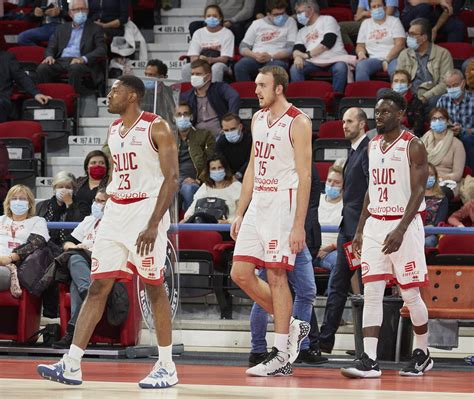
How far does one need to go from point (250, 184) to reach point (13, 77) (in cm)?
641

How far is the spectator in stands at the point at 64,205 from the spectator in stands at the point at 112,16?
3.99 meters

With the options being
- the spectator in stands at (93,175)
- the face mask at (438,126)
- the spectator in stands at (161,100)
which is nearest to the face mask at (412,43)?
the face mask at (438,126)

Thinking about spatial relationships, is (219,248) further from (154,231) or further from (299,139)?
(154,231)

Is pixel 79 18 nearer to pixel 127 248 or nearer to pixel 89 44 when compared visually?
pixel 89 44

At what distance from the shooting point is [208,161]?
Result: 1149 centimetres

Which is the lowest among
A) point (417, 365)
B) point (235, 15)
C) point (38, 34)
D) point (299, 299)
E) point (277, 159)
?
point (417, 365)

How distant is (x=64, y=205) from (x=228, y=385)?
4486 millimetres

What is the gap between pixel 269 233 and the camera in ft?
24.7

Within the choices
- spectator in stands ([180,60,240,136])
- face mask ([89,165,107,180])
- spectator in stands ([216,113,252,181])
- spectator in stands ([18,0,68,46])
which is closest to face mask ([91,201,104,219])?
face mask ([89,165,107,180])

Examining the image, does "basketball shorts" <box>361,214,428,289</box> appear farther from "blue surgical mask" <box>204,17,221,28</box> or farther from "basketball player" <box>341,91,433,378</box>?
"blue surgical mask" <box>204,17,221,28</box>

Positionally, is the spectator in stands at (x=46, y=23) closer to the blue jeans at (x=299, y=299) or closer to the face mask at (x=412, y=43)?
the face mask at (x=412, y=43)

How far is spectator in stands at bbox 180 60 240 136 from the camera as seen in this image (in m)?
12.6

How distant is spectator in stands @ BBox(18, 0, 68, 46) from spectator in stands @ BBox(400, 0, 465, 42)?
4433 mm

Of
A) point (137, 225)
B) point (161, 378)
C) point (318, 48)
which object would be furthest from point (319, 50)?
point (161, 378)
